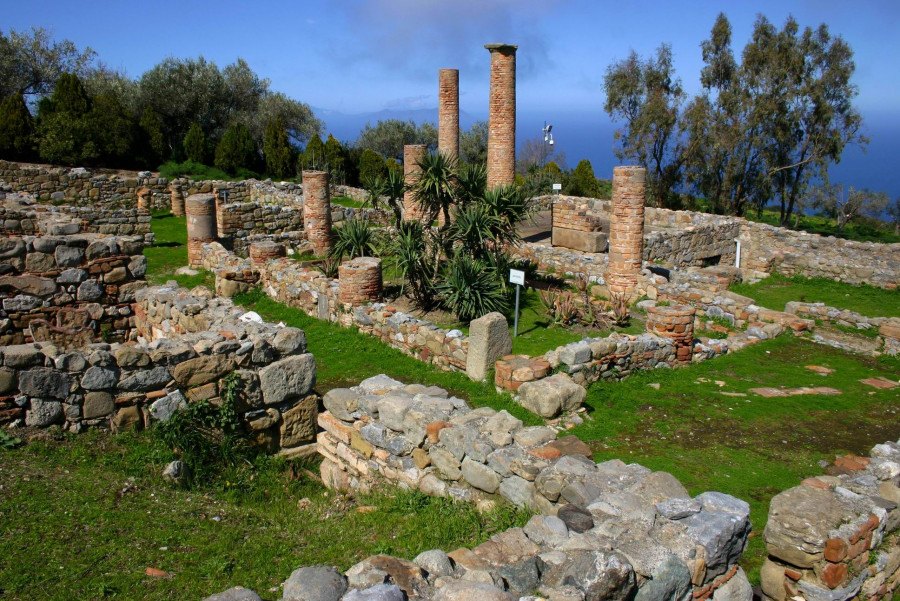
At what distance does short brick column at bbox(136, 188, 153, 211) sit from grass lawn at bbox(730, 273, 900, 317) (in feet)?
70.6

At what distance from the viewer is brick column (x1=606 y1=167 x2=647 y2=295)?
16.6 m

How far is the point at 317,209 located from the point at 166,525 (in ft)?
51.1

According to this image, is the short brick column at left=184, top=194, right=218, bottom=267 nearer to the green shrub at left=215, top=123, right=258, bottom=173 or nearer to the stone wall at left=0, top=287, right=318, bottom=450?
the stone wall at left=0, top=287, right=318, bottom=450

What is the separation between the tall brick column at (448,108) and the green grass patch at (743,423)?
14577mm

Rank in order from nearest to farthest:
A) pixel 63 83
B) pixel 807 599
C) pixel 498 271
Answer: pixel 807 599, pixel 498 271, pixel 63 83

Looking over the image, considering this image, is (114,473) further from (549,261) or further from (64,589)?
(549,261)

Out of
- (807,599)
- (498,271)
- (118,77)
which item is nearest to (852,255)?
(498,271)

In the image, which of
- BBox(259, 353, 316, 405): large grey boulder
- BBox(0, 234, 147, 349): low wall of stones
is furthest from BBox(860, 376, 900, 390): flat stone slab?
BBox(0, 234, 147, 349): low wall of stones

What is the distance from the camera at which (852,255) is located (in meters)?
20.5

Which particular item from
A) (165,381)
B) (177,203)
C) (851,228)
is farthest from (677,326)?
(851,228)

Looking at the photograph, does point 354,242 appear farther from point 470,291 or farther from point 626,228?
point 626,228

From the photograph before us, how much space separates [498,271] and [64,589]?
11333 millimetres

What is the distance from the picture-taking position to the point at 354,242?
16.5 m

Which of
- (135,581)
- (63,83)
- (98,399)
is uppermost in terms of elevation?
(63,83)
